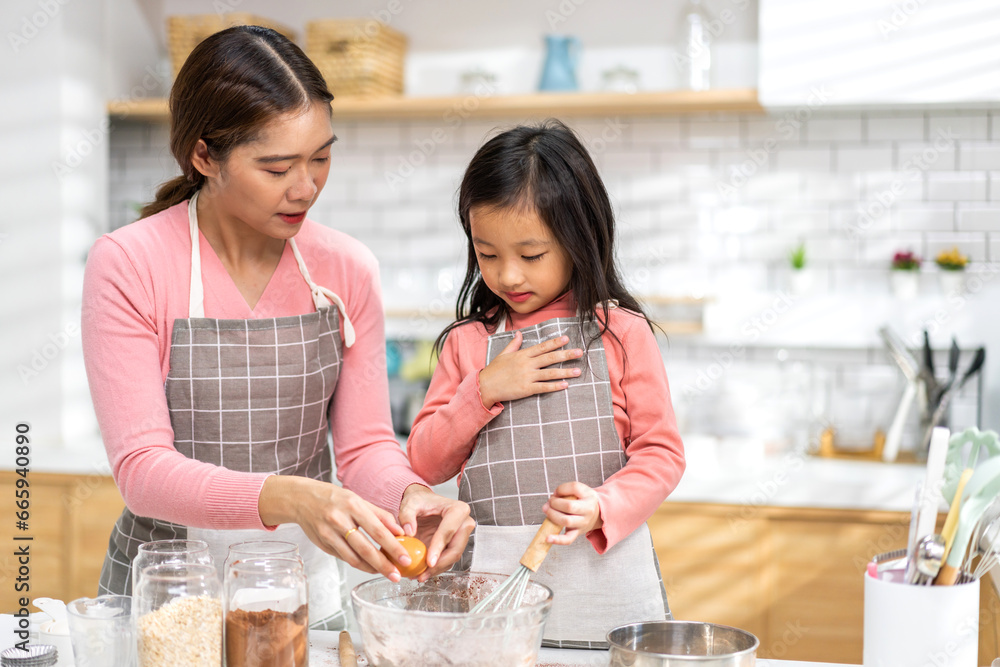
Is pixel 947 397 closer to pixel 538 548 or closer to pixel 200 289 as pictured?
pixel 538 548

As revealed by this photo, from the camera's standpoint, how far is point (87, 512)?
2678 millimetres

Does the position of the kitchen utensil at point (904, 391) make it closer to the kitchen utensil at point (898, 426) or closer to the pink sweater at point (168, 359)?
the kitchen utensil at point (898, 426)

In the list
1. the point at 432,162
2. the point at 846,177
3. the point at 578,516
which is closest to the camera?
the point at 578,516

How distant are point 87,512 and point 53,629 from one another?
5.67 feet

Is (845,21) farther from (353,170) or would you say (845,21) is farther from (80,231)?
(80,231)

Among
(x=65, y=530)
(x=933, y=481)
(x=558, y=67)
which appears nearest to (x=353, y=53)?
(x=558, y=67)

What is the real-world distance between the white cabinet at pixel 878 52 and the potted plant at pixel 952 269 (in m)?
0.49

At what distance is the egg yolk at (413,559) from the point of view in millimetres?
978

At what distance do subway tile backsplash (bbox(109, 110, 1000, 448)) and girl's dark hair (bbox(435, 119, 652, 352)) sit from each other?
5.41ft

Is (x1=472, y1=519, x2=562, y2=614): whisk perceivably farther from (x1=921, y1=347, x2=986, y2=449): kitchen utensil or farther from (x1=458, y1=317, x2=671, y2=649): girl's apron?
(x1=921, y1=347, x2=986, y2=449): kitchen utensil

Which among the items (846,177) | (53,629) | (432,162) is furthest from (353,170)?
(53,629)

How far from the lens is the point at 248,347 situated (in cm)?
134

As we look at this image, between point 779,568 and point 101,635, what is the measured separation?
189 centimetres

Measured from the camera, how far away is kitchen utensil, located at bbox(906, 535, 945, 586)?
35.1 inches
